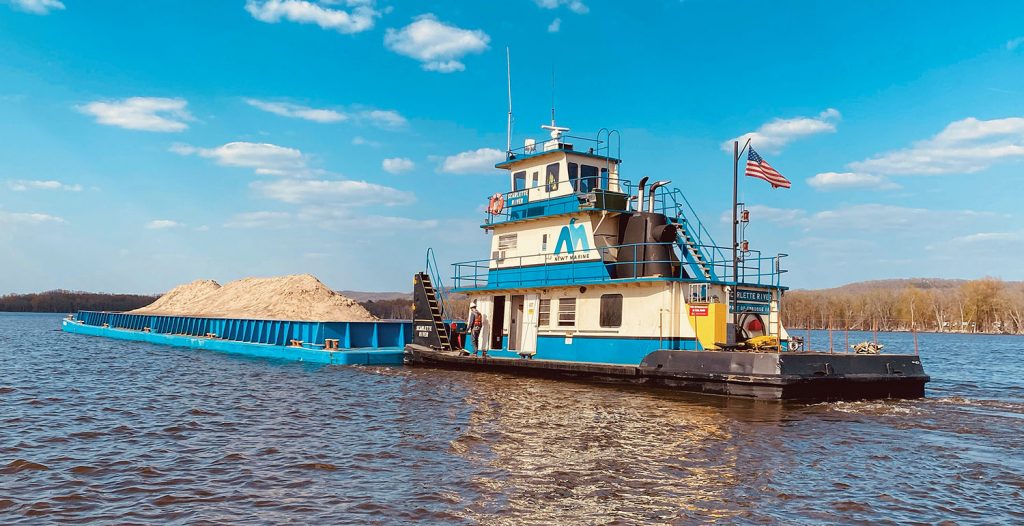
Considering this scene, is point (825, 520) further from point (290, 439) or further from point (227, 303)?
point (227, 303)

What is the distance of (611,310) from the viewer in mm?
17438

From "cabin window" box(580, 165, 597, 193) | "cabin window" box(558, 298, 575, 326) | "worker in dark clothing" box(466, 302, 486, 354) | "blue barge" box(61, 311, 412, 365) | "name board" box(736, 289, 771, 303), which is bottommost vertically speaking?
Result: "blue barge" box(61, 311, 412, 365)

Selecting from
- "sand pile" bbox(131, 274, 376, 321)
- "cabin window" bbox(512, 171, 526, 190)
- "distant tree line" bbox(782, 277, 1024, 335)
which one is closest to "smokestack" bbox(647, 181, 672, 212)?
"cabin window" bbox(512, 171, 526, 190)

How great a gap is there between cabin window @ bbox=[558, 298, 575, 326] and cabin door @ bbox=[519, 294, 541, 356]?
2.80 feet

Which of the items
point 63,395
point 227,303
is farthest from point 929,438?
point 227,303

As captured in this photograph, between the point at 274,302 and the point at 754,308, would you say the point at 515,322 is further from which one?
the point at 274,302

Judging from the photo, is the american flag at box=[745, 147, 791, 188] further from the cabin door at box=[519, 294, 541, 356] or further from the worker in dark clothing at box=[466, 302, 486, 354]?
the worker in dark clothing at box=[466, 302, 486, 354]

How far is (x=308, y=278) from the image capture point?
4350cm

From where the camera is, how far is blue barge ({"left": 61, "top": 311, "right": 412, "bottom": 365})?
950 inches

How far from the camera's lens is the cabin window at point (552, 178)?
790 inches

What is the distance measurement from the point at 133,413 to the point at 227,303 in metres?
37.1

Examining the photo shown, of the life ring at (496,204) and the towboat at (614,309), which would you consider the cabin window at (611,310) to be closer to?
the towboat at (614,309)

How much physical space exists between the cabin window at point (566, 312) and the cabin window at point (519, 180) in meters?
4.41

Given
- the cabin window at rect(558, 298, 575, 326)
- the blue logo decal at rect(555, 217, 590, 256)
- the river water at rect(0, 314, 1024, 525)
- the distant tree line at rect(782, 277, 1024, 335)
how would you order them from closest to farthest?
the river water at rect(0, 314, 1024, 525), the cabin window at rect(558, 298, 575, 326), the blue logo decal at rect(555, 217, 590, 256), the distant tree line at rect(782, 277, 1024, 335)
